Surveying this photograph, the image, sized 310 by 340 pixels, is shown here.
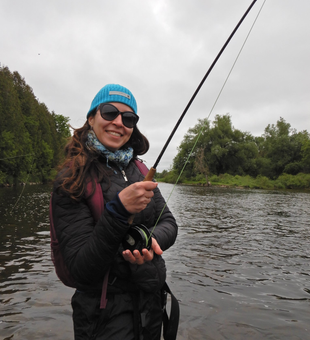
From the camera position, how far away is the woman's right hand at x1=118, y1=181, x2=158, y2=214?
5.14 ft

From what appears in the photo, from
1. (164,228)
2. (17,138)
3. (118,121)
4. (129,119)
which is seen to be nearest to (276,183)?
(17,138)

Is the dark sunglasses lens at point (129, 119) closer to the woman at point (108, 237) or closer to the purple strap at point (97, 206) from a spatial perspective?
the woman at point (108, 237)

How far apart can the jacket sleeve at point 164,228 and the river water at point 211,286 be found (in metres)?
2.50

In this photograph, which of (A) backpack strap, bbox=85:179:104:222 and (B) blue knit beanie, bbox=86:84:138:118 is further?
(B) blue knit beanie, bbox=86:84:138:118

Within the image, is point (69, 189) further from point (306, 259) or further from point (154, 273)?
point (306, 259)

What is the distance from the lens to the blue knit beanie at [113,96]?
2.18 metres

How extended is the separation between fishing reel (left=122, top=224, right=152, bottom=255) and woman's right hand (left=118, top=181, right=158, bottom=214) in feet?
0.77

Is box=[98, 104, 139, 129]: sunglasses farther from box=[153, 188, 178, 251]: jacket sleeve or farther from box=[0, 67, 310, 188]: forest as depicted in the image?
box=[0, 67, 310, 188]: forest

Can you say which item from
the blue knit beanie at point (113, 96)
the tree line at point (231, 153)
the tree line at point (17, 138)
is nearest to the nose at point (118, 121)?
the blue knit beanie at point (113, 96)

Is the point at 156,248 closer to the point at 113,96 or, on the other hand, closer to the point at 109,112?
the point at 109,112

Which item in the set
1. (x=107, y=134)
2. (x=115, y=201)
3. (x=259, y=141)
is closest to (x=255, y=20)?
(x=107, y=134)

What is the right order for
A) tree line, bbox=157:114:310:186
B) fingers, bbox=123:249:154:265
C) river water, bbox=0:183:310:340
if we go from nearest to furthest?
fingers, bbox=123:249:154:265, river water, bbox=0:183:310:340, tree line, bbox=157:114:310:186

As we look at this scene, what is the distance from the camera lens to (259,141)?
313ft

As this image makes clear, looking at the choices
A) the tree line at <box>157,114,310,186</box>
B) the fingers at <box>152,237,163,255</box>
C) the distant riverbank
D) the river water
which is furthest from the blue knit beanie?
the tree line at <box>157,114,310,186</box>
